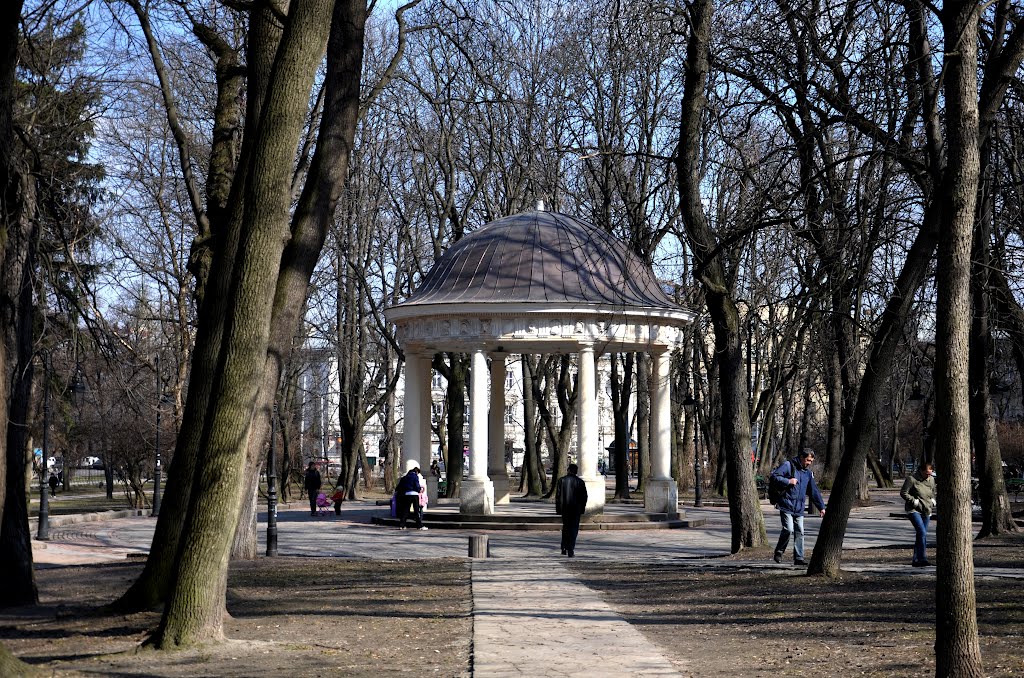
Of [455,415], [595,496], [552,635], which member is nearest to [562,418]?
[455,415]

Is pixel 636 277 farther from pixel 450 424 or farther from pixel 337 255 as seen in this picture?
pixel 337 255

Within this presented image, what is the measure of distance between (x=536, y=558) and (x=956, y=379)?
521 inches

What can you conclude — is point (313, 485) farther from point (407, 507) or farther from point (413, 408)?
Answer: point (407, 507)

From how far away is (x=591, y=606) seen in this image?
13586mm

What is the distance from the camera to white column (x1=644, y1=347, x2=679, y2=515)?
3022cm

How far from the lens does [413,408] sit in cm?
3189

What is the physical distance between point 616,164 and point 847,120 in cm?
2173

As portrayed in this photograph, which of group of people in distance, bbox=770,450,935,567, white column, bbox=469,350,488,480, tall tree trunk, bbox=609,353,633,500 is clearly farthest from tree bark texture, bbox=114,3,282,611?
tall tree trunk, bbox=609,353,633,500

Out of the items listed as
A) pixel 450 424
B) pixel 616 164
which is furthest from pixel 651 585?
pixel 450 424

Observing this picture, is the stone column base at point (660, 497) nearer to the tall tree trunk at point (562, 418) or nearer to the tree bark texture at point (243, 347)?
the tall tree trunk at point (562, 418)

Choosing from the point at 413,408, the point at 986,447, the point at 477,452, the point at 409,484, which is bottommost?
the point at 409,484

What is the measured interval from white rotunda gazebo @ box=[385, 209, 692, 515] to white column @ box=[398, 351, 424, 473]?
0.09ft

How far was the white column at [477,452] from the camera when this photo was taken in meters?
29.6

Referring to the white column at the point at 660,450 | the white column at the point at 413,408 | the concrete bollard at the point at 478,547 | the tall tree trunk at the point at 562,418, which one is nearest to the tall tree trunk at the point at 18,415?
the concrete bollard at the point at 478,547
